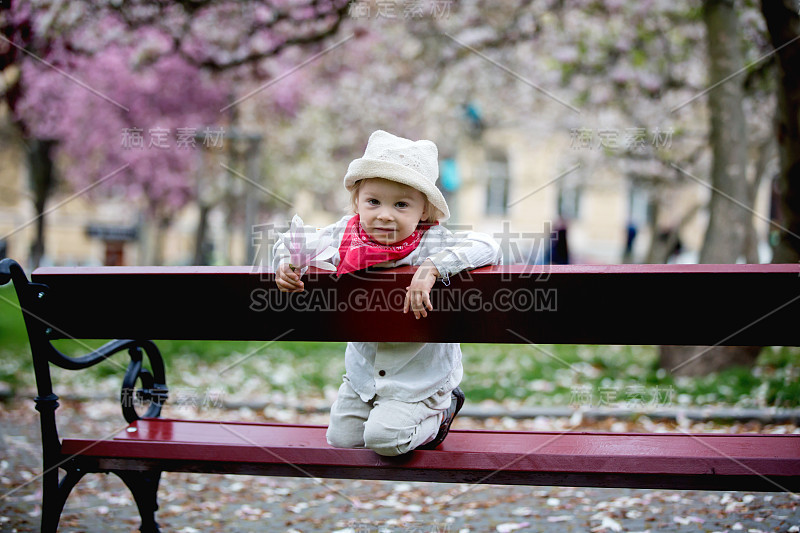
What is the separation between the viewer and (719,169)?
22.7 ft

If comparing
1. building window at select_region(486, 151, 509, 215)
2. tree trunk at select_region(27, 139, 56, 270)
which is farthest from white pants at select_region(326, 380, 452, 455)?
building window at select_region(486, 151, 509, 215)

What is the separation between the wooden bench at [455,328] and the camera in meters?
2.15

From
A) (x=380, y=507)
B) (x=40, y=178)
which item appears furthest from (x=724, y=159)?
(x=40, y=178)

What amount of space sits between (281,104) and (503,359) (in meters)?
10.0

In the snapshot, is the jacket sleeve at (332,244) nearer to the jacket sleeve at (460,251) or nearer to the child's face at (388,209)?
the child's face at (388,209)

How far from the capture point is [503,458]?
2.37m

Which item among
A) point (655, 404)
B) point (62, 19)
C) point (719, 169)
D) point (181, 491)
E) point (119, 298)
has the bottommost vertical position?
point (181, 491)

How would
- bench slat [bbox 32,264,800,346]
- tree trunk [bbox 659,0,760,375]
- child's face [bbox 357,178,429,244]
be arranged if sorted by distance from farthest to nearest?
tree trunk [bbox 659,0,760,375], child's face [bbox 357,178,429,244], bench slat [bbox 32,264,800,346]

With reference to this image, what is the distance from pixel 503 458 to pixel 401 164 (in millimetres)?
958

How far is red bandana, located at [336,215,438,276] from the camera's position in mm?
2324

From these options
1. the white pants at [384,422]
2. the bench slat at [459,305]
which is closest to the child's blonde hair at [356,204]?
the bench slat at [459,305]

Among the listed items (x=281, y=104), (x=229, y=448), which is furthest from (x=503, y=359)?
(x=281, y=104)

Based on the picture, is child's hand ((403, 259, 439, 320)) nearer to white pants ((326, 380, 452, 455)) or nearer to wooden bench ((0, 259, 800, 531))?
wooden bench ((0, 259, 800, 531))

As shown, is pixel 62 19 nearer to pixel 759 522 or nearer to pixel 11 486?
pixel 11 486
